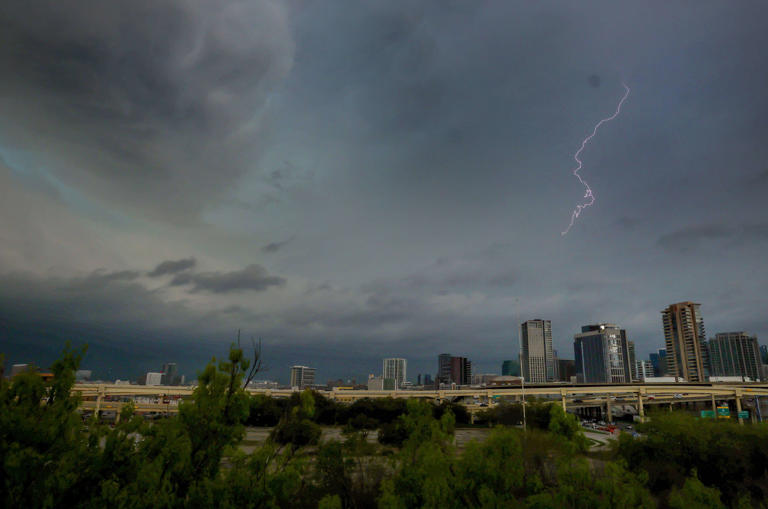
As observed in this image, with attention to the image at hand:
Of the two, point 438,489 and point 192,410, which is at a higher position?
point 192,410

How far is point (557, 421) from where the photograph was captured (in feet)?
72.5

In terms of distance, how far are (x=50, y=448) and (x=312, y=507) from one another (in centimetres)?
1809

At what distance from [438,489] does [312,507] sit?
16494mm

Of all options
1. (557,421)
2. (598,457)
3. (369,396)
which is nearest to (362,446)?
(557,421)

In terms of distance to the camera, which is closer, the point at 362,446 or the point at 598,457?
the point at 362,446

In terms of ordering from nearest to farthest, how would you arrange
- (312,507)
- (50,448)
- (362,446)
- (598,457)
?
(50,448)
(312,507)
(362,446)
(598,457)

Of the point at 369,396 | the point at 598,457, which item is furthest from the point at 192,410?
the point at 369,396

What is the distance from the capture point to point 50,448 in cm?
1288

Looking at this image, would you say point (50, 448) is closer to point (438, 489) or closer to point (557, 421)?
point (438, 489)

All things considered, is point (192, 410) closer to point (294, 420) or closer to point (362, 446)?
point (294, 420)

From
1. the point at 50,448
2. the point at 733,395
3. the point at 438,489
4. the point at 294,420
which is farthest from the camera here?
the point at 733,395

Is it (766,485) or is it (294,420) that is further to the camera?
(766,485)

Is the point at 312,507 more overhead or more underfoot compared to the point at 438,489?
more underfoot

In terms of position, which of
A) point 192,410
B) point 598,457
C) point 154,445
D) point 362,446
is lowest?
point 598,457
